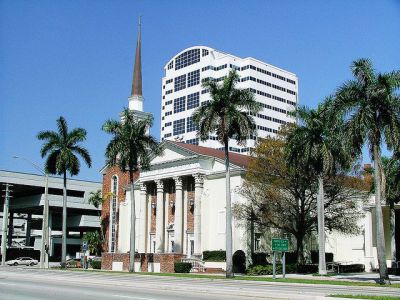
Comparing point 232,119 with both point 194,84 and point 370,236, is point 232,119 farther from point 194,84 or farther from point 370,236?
point 194,84

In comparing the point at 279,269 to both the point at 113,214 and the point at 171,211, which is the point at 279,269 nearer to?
the point at 171,211

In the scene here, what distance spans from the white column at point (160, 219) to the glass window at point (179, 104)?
97.5 m

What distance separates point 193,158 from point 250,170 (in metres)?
8.00

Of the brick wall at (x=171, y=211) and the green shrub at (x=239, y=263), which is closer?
the green shrub at (x=239, y=263)

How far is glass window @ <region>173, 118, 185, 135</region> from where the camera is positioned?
509 feet

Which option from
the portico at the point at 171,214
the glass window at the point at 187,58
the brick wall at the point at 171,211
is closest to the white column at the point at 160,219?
the portico at the point at 171,214

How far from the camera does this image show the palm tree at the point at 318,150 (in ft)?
138

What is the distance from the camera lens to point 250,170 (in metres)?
51.1

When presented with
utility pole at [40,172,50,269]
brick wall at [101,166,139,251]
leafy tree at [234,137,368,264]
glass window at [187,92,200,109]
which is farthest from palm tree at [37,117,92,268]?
glass window at [187,92,200,109]

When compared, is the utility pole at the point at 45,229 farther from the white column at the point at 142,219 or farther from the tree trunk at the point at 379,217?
the tree trunk at the point at 379,217

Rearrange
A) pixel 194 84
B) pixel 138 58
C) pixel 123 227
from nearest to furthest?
pixel 123 227 → pixel 138 58 → pixel 194 84

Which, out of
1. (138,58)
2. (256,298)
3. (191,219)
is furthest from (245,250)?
(138,58)

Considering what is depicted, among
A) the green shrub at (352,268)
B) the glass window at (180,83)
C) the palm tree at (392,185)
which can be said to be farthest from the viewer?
the glass window at (180,83)

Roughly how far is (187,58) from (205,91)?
15993 millimetres
